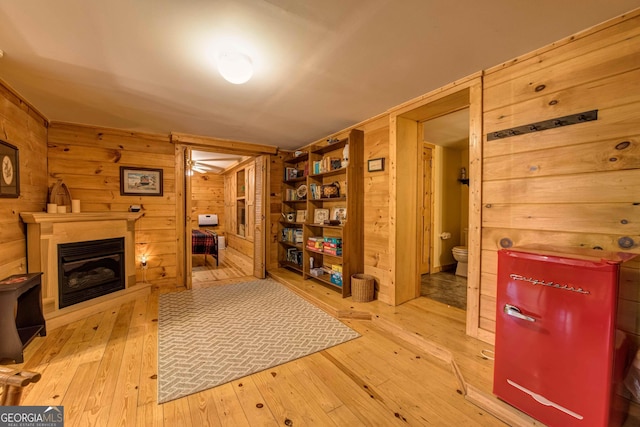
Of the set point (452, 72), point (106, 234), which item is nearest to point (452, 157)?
point (452, 72)

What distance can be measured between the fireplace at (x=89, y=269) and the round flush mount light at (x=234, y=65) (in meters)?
2.68

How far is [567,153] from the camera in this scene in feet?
5.51

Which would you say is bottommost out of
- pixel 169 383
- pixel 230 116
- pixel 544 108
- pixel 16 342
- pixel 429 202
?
pixel 169 383

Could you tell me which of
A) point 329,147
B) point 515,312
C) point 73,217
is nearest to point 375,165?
point 329,147

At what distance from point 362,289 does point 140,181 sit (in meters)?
3.48

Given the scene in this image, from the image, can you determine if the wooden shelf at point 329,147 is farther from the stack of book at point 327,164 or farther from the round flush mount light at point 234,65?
the round flush mount light at point 234,65

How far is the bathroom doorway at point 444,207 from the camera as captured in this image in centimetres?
402

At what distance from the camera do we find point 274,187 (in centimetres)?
482

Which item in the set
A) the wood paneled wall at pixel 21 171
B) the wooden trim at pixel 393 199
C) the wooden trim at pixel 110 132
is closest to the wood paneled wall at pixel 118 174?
the wooden trim at pixel 110 132

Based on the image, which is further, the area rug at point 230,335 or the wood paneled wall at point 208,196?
the wood paneled wall at point 208,196

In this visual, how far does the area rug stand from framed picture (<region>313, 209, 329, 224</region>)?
47.7 inches

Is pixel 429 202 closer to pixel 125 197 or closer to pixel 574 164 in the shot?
pixel 574 164

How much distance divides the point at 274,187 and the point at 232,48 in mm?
3136

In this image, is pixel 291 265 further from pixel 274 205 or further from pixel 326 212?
pixel 326 212
